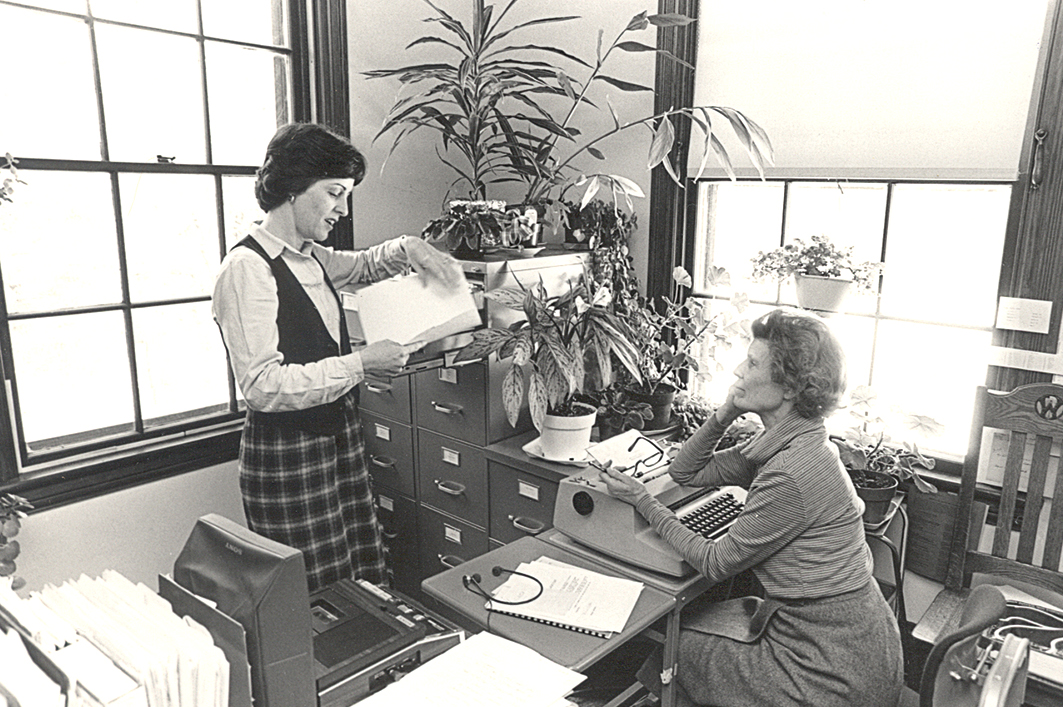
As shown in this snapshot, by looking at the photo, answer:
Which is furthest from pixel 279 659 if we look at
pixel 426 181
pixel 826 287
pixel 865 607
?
pixel 426 181

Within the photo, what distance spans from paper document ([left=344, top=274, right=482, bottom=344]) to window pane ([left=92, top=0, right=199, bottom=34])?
121 centimetres

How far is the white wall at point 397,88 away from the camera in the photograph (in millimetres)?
2953

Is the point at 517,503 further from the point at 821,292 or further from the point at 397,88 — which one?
the point at 397,88

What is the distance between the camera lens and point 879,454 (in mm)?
2396

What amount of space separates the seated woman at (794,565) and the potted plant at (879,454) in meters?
0.50

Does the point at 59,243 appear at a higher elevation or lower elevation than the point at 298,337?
higher

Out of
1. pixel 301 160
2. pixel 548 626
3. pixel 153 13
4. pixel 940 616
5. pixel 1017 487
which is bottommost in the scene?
pixel 940 616

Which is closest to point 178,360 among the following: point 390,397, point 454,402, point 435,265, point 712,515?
point 390,397

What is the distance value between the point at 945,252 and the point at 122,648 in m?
2.42

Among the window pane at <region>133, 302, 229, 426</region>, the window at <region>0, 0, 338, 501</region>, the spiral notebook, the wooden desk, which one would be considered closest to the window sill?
the window at <region>0, 0, 338, 501</region>

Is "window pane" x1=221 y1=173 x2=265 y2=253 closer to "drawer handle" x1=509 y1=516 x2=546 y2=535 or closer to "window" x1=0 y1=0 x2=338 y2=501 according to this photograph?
"window" x1=0 y1=0 x2=338 y2=501

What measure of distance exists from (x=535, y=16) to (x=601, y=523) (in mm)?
2233

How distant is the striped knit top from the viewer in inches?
67.9

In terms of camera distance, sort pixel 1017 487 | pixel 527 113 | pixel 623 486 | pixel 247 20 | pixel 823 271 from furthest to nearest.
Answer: pixel 527 113
pixel 247 20
pixel 823 271
pixel 1017 487
pixel 623 486
